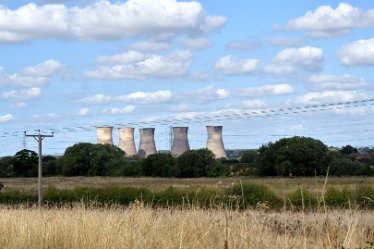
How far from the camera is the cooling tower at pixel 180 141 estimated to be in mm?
113863

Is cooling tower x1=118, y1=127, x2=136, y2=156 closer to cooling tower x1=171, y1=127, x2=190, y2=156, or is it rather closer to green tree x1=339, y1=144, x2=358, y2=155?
cooling tower x1=171, y1=127, x2=190, y2=156

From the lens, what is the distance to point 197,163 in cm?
11094

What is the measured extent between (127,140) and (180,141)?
467 inches

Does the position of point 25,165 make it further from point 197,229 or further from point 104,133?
point 197,229

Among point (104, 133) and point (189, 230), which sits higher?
point (104, 133)

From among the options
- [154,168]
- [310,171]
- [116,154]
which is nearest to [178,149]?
[154,168]

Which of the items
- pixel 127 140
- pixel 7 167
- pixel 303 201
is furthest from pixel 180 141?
pixel 303 201

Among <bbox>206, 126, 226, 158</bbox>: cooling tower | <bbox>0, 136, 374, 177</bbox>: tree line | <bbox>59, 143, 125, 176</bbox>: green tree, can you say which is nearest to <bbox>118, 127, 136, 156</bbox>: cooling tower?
<bbox>0, 136, 374, 177</bbox>: tree line

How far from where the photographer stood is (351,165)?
320ft

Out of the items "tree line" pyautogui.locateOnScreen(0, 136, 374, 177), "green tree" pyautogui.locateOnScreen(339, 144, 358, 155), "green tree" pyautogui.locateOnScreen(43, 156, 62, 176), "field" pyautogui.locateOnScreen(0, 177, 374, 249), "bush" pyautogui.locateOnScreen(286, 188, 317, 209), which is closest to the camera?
"field" pyautogui.locateOnScreen(0, 177, 374, 249)

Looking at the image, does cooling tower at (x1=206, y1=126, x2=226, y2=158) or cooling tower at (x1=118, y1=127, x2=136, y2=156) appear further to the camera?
cooling tower at (x1=118, y1=127, x2=136, y2=156)

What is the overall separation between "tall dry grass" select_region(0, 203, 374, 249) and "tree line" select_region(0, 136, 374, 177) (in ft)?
243

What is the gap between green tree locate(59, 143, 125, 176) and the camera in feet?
411

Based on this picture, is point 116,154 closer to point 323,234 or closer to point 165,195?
point 165,195
